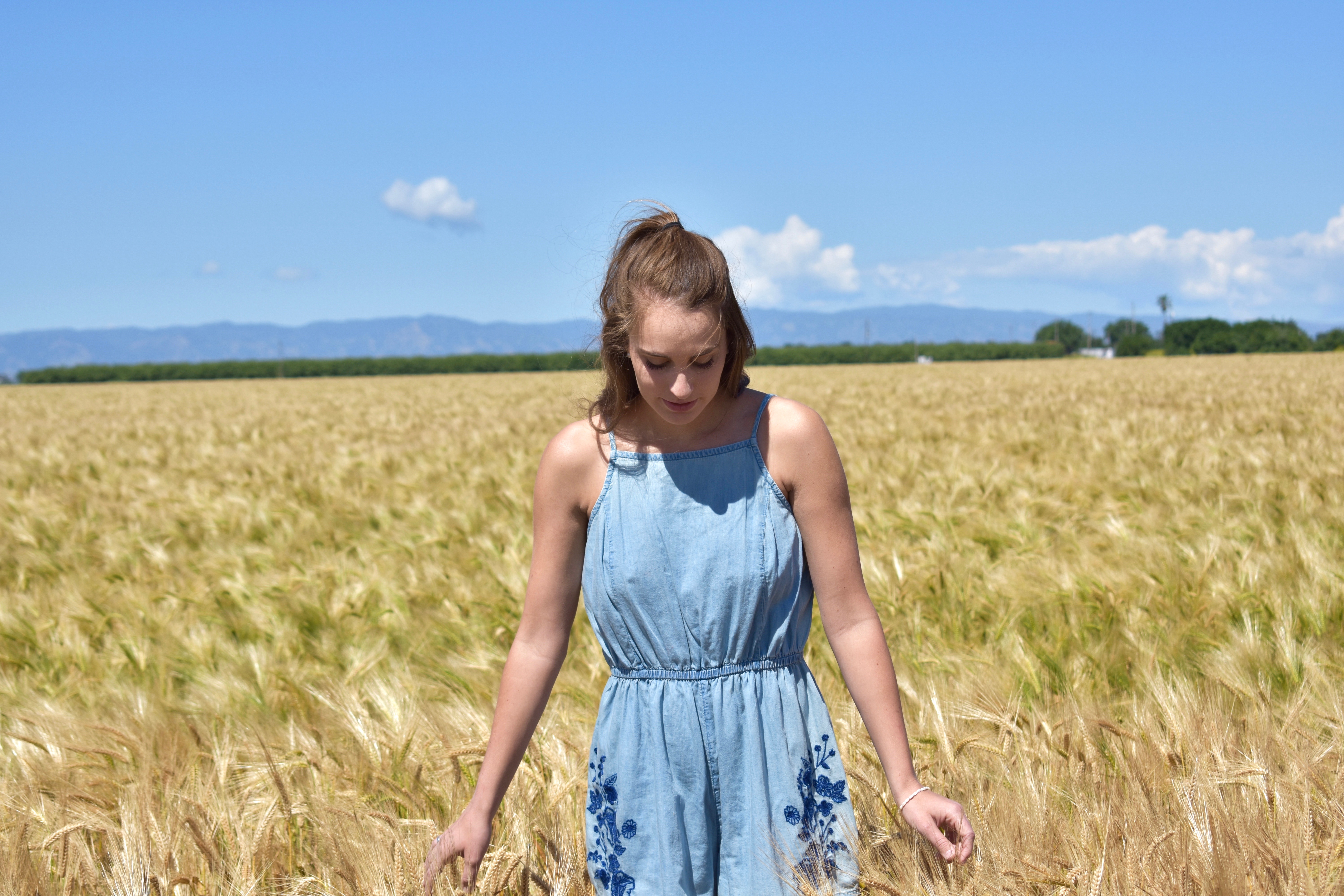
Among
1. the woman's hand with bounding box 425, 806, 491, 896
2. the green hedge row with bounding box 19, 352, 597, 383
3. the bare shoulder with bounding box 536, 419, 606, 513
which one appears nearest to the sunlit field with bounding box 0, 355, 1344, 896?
the woman's hand with bounding box 425, 806, 491, 896

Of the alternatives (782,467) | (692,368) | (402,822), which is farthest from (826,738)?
(402,822)

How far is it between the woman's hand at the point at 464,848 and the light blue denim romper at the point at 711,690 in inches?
8.0

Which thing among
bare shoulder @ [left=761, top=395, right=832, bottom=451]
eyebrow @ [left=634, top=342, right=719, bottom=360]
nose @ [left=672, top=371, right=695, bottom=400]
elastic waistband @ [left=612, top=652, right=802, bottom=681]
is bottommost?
elastic waistband @ [left=612, top=652, right=802, bottom=681]

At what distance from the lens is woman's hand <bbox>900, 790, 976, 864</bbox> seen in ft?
4.10

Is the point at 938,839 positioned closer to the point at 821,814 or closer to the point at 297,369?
the point at 821,814

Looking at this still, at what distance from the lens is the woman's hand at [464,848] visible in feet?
4.58

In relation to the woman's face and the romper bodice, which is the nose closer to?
the woman's face

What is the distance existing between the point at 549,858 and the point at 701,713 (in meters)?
0.41

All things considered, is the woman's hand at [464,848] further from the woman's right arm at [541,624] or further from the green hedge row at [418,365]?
the green hedge row at [418,365]

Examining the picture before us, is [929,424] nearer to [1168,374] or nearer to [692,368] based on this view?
[692,368]

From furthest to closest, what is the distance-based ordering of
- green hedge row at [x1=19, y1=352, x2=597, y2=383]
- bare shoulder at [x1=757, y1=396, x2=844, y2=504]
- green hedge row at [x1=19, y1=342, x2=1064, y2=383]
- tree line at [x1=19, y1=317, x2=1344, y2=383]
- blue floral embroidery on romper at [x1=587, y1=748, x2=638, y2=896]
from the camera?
1. green hedge row at [x1=19, y1=342, x2=1064, y2=383]
2. green hedge row at [x1=19, y1=352, x2=597, y2=383]
3. tree line at [x1=19, y1=317, x2=1344, y2=383]
4. blue floral embroidery on romper at [x1=587, y1=748, x2=638, y2=896]
5. bare shoulder at [x1=757, y1=396, x2=844, y2=504]

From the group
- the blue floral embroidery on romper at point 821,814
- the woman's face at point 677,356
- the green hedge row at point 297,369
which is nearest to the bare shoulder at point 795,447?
the woman's face at point 677,356

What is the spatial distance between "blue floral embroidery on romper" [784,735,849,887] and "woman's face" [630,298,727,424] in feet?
1.92

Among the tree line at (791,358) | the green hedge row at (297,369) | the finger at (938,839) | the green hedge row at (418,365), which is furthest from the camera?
the green hedge row at (418,365)
